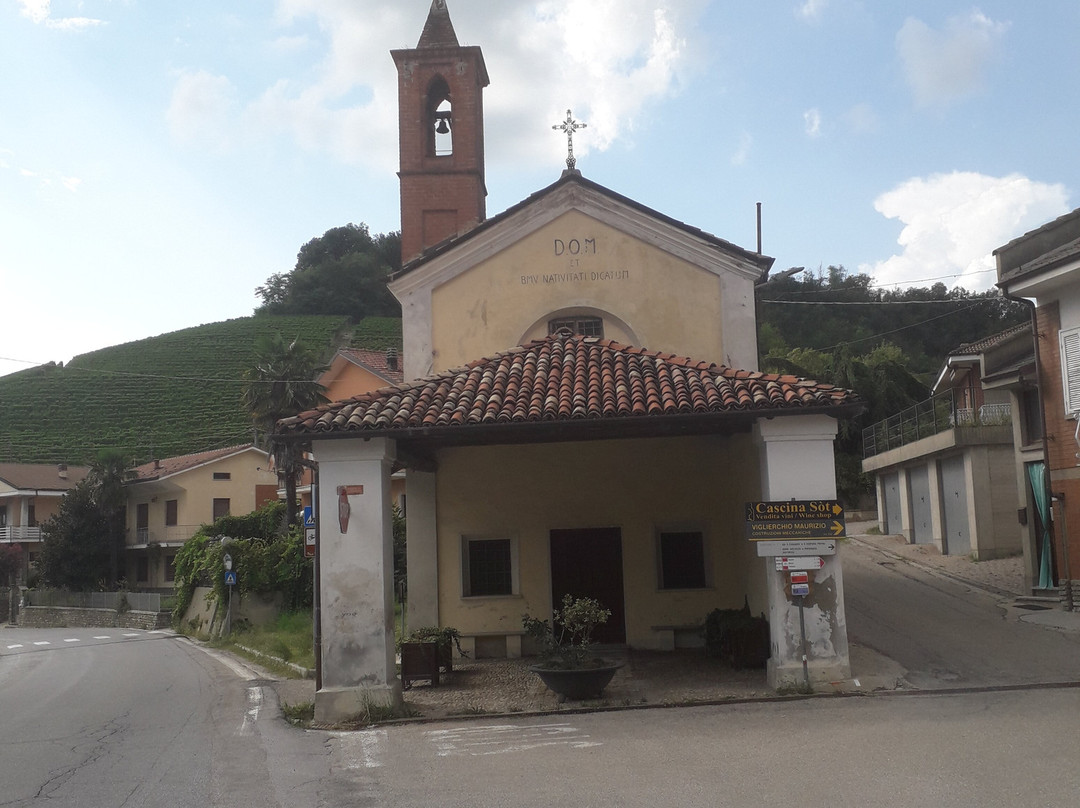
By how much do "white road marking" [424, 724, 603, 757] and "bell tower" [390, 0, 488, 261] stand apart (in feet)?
44.9

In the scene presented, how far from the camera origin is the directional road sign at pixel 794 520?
465 inches

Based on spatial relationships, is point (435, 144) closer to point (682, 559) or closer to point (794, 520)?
point (682, 559)

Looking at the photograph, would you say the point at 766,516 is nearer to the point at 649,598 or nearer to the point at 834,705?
the point at 834,705

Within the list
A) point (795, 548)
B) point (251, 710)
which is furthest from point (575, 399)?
point (251, 710)

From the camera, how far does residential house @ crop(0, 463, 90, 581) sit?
5644 cm

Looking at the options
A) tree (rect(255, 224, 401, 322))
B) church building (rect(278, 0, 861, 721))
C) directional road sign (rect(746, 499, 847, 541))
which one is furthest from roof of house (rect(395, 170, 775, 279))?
tree (rect(255, 224, 401, 322))

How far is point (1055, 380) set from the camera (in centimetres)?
Answer: 1812

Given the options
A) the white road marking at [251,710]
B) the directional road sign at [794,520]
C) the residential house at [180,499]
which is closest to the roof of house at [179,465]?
the residential house at [180,499]

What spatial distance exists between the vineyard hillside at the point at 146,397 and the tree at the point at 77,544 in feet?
31.1

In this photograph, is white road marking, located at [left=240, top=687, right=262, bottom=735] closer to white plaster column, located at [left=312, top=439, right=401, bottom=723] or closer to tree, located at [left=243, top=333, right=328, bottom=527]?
white plaster column, located at [left=312, top=439, right=401, bottom=723]

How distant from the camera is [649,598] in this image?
16.5 m

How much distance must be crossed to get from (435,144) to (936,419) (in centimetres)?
1517

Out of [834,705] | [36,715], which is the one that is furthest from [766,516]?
[36,715]

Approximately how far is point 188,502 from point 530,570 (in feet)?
129
